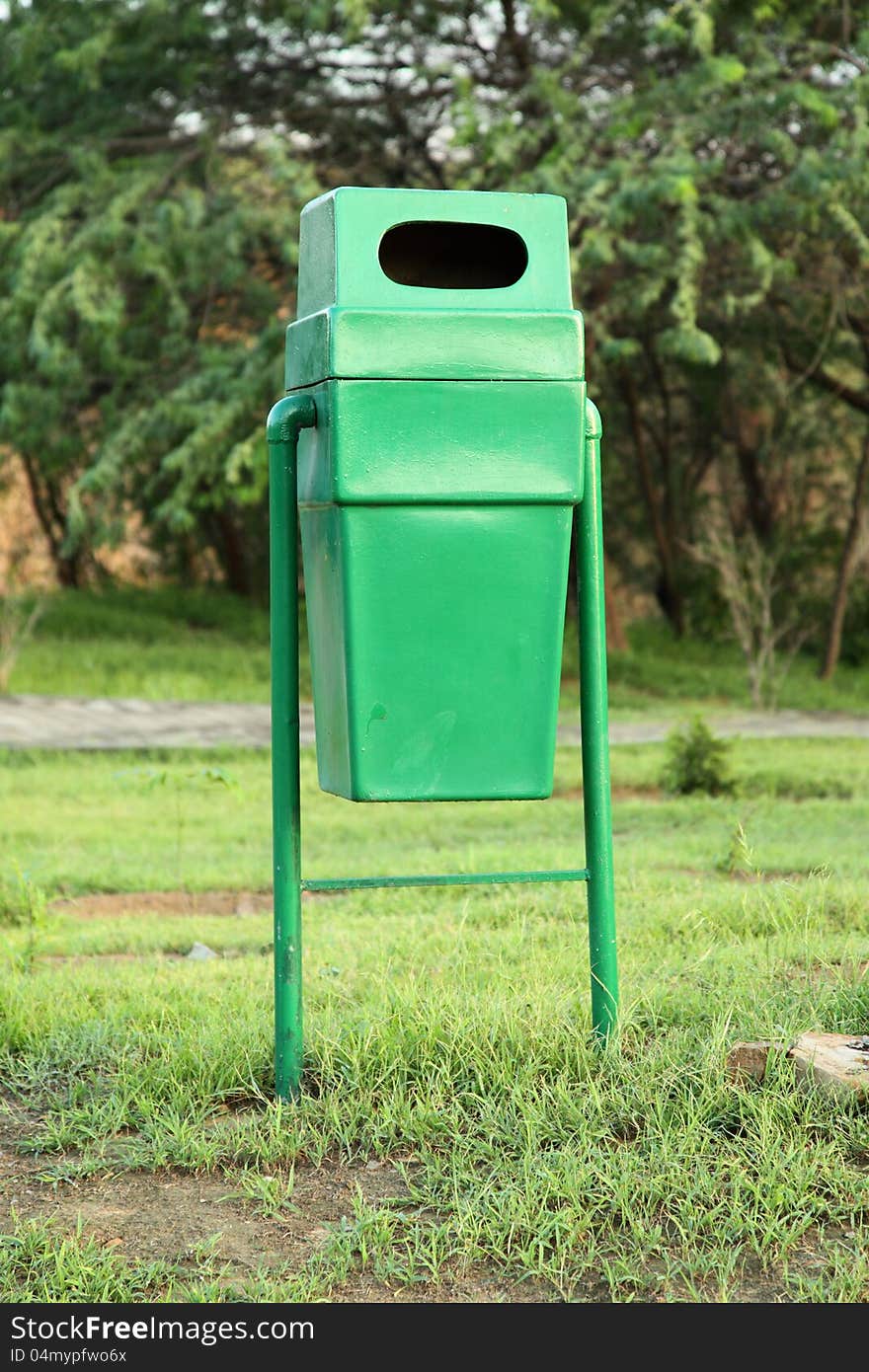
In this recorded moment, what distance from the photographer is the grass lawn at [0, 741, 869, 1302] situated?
7.97 ft

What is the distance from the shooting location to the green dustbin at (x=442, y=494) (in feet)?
9.34

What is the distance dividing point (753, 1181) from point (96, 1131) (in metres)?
1.22

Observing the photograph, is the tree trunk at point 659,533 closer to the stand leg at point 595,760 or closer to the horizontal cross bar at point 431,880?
the stand leg at point 595,760

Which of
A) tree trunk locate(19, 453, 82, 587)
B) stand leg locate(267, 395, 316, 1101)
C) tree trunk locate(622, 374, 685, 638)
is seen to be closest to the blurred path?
tree trunk locate(622, 374, 685, 638)

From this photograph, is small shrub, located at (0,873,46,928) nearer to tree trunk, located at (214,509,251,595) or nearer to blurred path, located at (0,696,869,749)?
blurred path, located at (0,696,869,749)

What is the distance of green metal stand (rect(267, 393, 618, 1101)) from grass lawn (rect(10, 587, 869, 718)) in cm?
809

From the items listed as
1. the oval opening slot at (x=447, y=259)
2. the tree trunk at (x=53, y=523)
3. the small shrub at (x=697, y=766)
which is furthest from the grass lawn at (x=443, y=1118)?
the tree trunk at (x=53, y=523)

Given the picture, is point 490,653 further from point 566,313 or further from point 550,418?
point 566,313

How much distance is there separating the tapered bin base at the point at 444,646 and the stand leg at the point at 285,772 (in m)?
0.10

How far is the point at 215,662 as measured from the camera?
41.9 feet

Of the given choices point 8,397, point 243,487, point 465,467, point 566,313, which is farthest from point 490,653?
point 8,397

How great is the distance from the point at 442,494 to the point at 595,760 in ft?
2.08

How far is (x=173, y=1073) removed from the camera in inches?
121
